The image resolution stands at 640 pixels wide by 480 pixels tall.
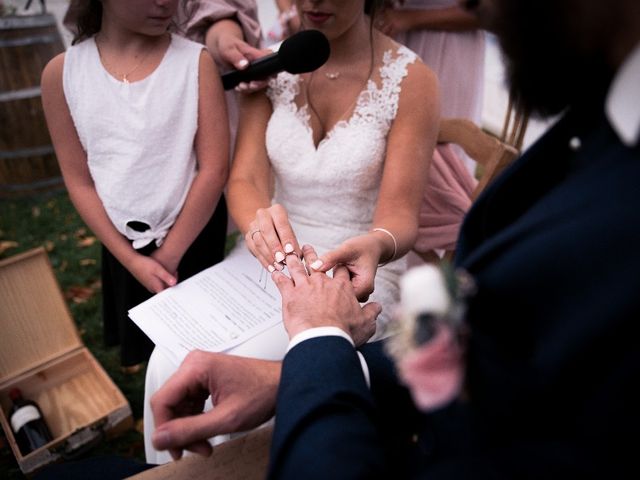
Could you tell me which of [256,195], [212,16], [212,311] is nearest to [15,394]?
[212,311]

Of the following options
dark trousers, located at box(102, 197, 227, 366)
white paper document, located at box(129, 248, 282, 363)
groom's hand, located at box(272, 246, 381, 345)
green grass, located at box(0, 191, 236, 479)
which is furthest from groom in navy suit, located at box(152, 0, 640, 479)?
green grass, located at box(0, 191, 236, 479)

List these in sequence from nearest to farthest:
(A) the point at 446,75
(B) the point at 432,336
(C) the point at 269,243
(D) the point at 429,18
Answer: (B) the point at 432,336 → (C) the point at 269,243 → (D) the point at 429,18 → (A) the point at 446,75

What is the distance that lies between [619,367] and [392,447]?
1.35 ft

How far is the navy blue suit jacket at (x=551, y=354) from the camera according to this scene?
45cm

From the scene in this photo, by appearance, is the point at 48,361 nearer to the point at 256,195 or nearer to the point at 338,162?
the point at 256,195

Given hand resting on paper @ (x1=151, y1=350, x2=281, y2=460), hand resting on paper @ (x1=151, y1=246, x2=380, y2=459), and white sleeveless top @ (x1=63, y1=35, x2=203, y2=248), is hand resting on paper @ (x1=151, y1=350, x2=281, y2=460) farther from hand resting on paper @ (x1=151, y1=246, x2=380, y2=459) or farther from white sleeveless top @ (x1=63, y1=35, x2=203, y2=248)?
white sleeveless top @ (x1=63, y1=35, x2=203, y2=248)

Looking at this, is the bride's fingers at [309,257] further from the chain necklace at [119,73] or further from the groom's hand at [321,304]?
the chain necklace at [119,73]

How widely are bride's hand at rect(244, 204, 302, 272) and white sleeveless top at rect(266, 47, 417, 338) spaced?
0.35 meters

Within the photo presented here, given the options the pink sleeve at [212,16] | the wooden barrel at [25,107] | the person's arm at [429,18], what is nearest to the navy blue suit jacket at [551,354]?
the pink sleeve at [212,16]

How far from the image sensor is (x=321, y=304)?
3.03 ft

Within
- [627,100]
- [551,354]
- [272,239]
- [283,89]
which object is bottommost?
[272,239]

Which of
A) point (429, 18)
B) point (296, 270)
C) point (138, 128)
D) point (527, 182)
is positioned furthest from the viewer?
point (429, 18)

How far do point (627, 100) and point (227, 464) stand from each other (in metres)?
0.84

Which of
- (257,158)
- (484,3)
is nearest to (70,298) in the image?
(257,158)
